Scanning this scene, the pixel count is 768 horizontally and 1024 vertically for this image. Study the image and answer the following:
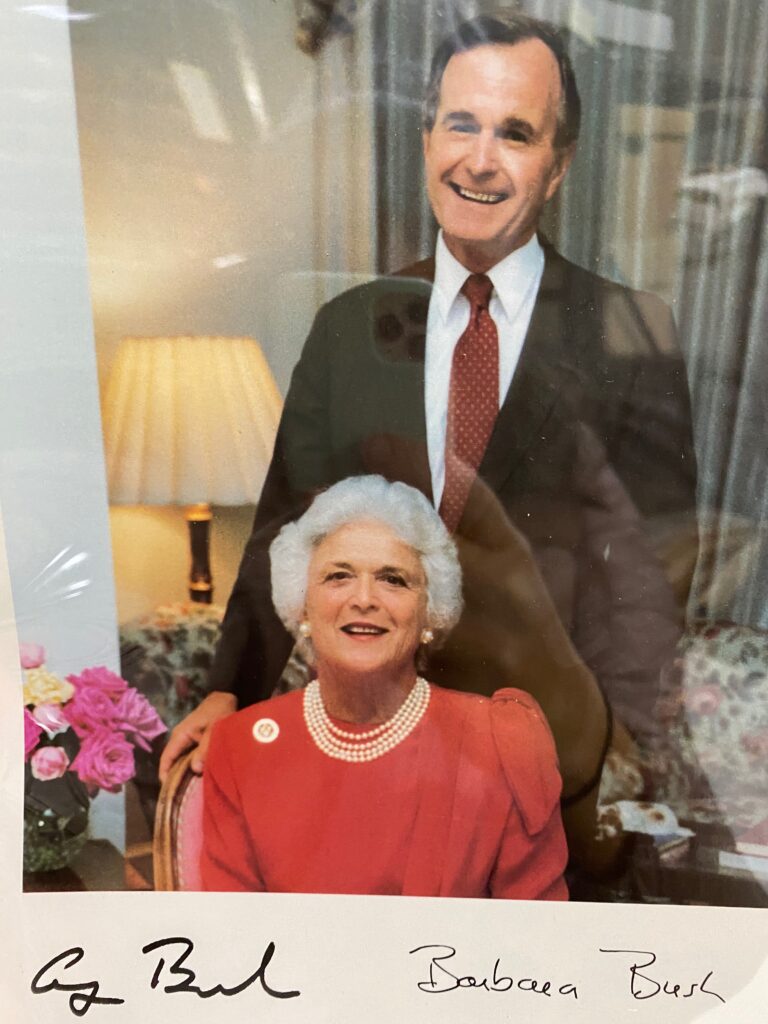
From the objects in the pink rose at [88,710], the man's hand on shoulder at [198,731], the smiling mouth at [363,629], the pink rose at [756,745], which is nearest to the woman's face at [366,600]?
the smiling mouth at [363,629]

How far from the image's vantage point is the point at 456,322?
795mm

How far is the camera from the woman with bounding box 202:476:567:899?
31.3 inches

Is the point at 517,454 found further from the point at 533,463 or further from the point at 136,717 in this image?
the point at 136,717

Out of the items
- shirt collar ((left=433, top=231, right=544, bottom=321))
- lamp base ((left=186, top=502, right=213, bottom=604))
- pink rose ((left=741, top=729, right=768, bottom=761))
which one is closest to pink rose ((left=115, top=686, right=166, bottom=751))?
lamp base ((left=186, top=502, right=213, bottom=604))

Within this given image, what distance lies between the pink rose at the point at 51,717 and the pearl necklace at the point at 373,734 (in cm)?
23

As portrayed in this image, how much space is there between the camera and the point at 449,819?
2.62ft

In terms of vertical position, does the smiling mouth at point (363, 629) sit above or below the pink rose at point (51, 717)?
above

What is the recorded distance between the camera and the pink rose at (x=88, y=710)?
0.80 metres

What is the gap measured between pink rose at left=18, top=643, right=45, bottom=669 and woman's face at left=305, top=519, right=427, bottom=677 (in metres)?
0.24

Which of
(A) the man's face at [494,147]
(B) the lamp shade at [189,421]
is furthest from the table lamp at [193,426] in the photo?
(A) the man's face at [494,147]

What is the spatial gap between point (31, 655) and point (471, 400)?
0.46m

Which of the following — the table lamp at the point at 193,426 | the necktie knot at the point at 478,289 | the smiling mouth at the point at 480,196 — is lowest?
the table lamp at the point at 193,426
